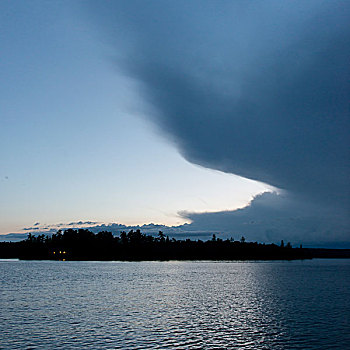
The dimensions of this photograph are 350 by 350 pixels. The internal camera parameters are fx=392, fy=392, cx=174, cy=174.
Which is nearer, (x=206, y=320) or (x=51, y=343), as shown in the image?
(x=51, y=343)

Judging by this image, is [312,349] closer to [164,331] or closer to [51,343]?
[164,331]

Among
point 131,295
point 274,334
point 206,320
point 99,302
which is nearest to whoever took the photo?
point 274,334

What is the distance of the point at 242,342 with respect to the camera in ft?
154

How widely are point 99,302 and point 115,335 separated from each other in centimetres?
3563

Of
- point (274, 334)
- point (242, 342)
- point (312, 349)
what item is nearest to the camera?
point (312, 349)

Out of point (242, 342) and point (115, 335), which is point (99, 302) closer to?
point (115, 335)

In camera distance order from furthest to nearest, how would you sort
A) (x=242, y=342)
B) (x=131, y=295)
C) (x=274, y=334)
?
(x=131, y=295), (x=274, y=334), (x=242, y=342)

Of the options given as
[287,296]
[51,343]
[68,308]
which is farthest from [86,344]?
[287,296]

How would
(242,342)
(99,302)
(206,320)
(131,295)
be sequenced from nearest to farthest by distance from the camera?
1. (242,342)
2. (206,320)
3. (99,302)
4. (131,295)

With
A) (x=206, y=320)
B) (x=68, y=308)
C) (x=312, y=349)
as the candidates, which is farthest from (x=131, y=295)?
(x=312, y=349)

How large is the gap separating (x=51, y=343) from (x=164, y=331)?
1476 cm

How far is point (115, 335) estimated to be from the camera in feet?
162

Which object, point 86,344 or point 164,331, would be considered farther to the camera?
point 164,331

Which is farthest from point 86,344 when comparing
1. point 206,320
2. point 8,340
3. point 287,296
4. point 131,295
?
point 287,296
